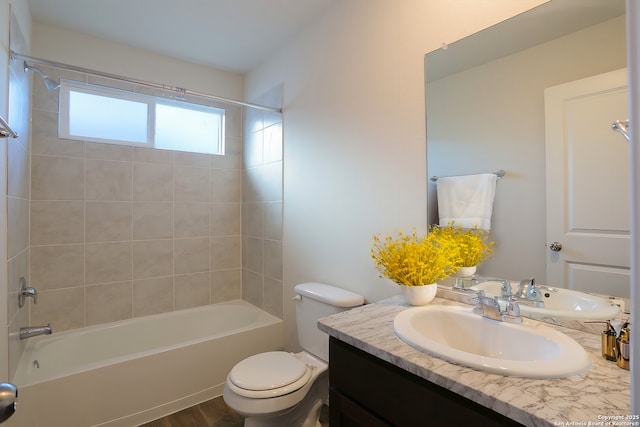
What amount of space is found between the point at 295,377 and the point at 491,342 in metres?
0.90

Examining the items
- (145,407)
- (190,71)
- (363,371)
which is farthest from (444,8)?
(145,407)

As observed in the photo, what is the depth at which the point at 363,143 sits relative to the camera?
5.72 ft

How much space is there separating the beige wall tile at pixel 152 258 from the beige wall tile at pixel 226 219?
40 cm

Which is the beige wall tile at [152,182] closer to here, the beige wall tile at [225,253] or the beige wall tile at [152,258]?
the beige wall tile at [152,258]

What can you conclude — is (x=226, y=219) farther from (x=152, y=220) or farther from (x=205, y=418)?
(x=205, y=418)

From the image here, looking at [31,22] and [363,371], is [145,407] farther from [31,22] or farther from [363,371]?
[31,22]

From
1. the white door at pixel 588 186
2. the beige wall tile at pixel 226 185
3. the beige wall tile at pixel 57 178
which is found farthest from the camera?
the beige wall tile at pixel 226 185

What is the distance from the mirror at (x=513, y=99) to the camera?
3.41 ft

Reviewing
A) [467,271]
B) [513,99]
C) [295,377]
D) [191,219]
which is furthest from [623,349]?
[191,219]

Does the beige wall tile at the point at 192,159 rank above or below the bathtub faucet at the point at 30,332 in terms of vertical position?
above

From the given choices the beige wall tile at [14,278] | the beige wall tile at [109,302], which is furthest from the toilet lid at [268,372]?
the beige wall tile at [109,302]

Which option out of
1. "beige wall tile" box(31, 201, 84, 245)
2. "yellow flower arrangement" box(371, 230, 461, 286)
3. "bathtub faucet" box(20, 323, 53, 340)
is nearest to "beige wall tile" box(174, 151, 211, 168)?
"beige wall tile" box(31, 201, 84, 245)

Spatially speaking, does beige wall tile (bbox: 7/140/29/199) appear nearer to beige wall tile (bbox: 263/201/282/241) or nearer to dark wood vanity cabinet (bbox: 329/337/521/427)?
beige wall tile (bbox: 263/201/282/241)

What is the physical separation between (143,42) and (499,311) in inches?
112
